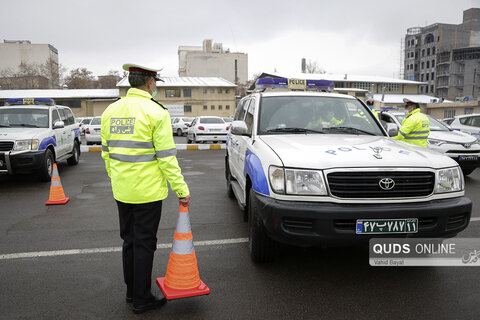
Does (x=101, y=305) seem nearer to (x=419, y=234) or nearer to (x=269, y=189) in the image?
(x=269, y=189)

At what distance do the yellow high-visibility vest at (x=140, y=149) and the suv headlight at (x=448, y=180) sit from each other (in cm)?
220

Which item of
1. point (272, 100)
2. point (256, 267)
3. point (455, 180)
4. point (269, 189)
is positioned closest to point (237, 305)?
point (256, 267)

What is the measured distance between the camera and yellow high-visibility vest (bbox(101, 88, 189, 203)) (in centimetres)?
286

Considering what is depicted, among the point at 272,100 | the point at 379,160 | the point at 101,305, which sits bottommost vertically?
the point at 101,305

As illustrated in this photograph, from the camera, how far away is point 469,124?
476 inches

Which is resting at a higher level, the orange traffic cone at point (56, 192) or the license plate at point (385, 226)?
the license plate at point (385, 226)

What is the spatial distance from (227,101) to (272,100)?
50.0m

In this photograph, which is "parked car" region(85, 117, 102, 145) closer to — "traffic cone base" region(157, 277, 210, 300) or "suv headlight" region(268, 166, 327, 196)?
"traffic cone base" region(157, 277, 210, 300)

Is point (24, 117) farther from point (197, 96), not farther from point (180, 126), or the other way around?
point (197, 96)

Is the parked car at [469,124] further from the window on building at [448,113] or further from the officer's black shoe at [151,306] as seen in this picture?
the window on building at [448,113]

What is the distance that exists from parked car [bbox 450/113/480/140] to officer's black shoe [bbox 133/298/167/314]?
11.4m

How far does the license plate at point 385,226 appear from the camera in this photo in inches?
125

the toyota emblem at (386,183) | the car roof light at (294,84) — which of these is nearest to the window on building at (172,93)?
the car roof light at (294,84)

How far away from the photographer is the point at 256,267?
3.85 meters
